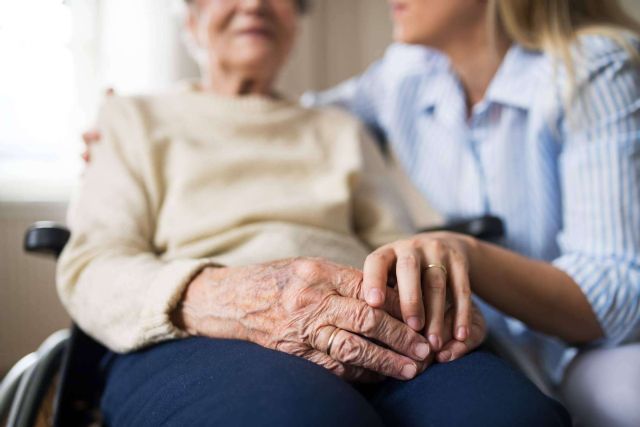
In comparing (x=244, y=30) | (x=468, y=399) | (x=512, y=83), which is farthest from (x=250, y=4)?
(x=468, y=399)

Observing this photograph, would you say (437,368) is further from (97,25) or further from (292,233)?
(97,25)

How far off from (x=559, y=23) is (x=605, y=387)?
650 mm

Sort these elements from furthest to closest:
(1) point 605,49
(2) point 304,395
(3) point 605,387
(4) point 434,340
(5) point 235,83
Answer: (5) point 235,83 < (1) point 605,49 < (3) point 605,387 < (4) point 434,340 < (2) point 304,395

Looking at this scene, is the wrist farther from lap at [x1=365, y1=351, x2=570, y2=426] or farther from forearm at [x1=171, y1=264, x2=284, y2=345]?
lap at [x1=365, y1=351, x2=570, y2=426]

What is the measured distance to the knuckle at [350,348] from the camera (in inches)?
23.6

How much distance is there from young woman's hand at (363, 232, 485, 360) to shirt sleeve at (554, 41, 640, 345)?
0.29 meters

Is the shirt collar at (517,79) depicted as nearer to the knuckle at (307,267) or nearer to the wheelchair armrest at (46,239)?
the knuckle at (307,267)

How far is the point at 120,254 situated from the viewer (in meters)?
0.84

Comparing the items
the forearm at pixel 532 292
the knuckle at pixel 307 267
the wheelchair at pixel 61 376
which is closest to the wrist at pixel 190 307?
the knuckle at pixel 307 267

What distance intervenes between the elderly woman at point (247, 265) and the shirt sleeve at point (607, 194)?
30cm

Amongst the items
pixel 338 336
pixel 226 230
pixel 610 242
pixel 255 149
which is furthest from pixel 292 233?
pixel 610 242

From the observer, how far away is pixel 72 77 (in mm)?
2066

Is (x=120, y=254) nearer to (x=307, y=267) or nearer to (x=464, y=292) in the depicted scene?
(x=307, y=267)

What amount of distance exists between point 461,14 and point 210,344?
0.82 metres
